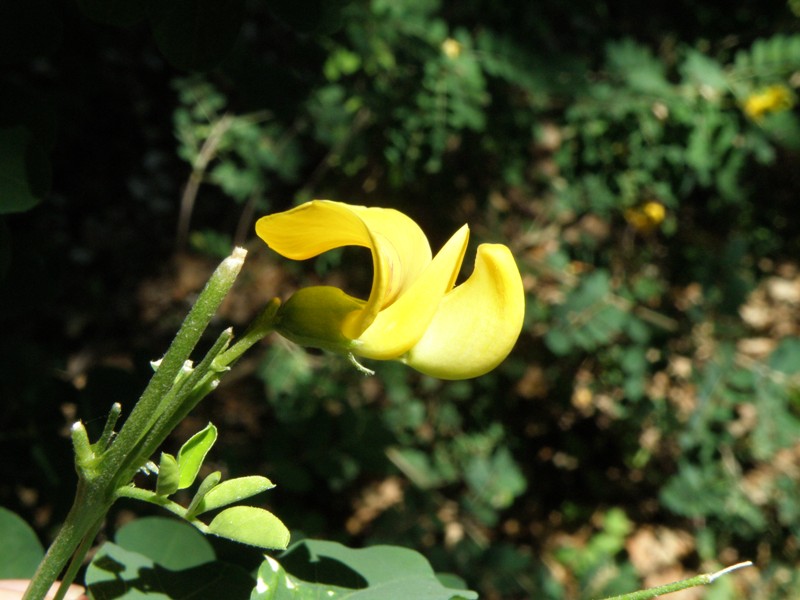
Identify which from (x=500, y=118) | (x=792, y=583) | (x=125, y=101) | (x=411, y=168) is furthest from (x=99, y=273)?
(x=792, y=583)

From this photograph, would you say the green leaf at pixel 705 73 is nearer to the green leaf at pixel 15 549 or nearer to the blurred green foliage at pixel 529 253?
the blurred green foliage at pixel 529 253

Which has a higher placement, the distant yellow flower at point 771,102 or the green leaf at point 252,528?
the distant yellow flower at point 771,102

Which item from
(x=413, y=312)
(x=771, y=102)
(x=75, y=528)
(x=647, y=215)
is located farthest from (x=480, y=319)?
(x=647, y=215)

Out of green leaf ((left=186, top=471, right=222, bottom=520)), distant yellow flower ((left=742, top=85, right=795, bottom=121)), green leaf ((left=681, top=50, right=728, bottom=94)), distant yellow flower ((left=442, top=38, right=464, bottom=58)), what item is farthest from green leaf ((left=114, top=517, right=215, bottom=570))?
distant yellow flower ((left=742, top=85, right=795, bottom=121))

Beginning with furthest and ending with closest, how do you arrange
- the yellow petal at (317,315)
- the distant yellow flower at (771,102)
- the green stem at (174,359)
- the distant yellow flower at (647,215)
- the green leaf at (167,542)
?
the distant yellow flower at (647,215), the distant yellow flower at (771,102), the green leaf at (167,542), the yellow petal at (317,315), the green stem at (174,359)

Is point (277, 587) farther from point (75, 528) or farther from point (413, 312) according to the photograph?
point (413, 312)

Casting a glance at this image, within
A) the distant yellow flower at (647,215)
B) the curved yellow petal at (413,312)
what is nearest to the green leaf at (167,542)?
the curved yellow petal at (413,312)

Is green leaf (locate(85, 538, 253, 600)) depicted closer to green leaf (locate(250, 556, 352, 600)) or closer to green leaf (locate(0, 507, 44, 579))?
green leaf (locate(250, 556, 352, 600))
